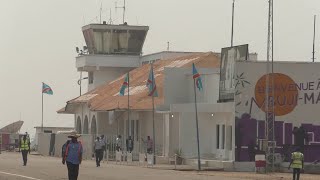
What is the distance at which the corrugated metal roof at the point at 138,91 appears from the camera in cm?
5934

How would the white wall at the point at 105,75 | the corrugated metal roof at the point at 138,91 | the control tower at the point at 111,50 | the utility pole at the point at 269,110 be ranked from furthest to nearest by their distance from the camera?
1. the white wall at the point at 105,75
2. the control tower at the point at 111,50
3. the corrugated metal roof at the point at 138,91
4. the utility pole at the point at 269,110

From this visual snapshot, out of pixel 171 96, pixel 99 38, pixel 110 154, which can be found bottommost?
pixel 110 154

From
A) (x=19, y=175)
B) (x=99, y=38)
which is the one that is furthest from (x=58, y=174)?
(x=99, y=38)

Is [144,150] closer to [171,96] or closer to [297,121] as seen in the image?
[171,96]

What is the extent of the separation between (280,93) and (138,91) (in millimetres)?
17804

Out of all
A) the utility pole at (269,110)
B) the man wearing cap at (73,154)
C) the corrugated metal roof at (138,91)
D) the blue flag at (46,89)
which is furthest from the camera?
the blue flag at (46,89)

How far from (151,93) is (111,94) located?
1747 centimetres

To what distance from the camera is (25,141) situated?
146ft

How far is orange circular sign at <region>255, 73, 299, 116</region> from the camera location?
45938 millimetres

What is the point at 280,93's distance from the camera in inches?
Answer: 1826

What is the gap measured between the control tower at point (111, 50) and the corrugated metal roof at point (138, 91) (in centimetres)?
930

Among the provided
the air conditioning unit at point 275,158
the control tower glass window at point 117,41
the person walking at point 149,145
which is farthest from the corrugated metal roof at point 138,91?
the air conditioning unit at point 275,158

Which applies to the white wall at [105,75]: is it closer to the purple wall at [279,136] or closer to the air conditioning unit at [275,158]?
the purple wall at [279,136]

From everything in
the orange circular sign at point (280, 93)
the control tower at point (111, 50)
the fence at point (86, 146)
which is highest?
the control tower at point (111, 50)
